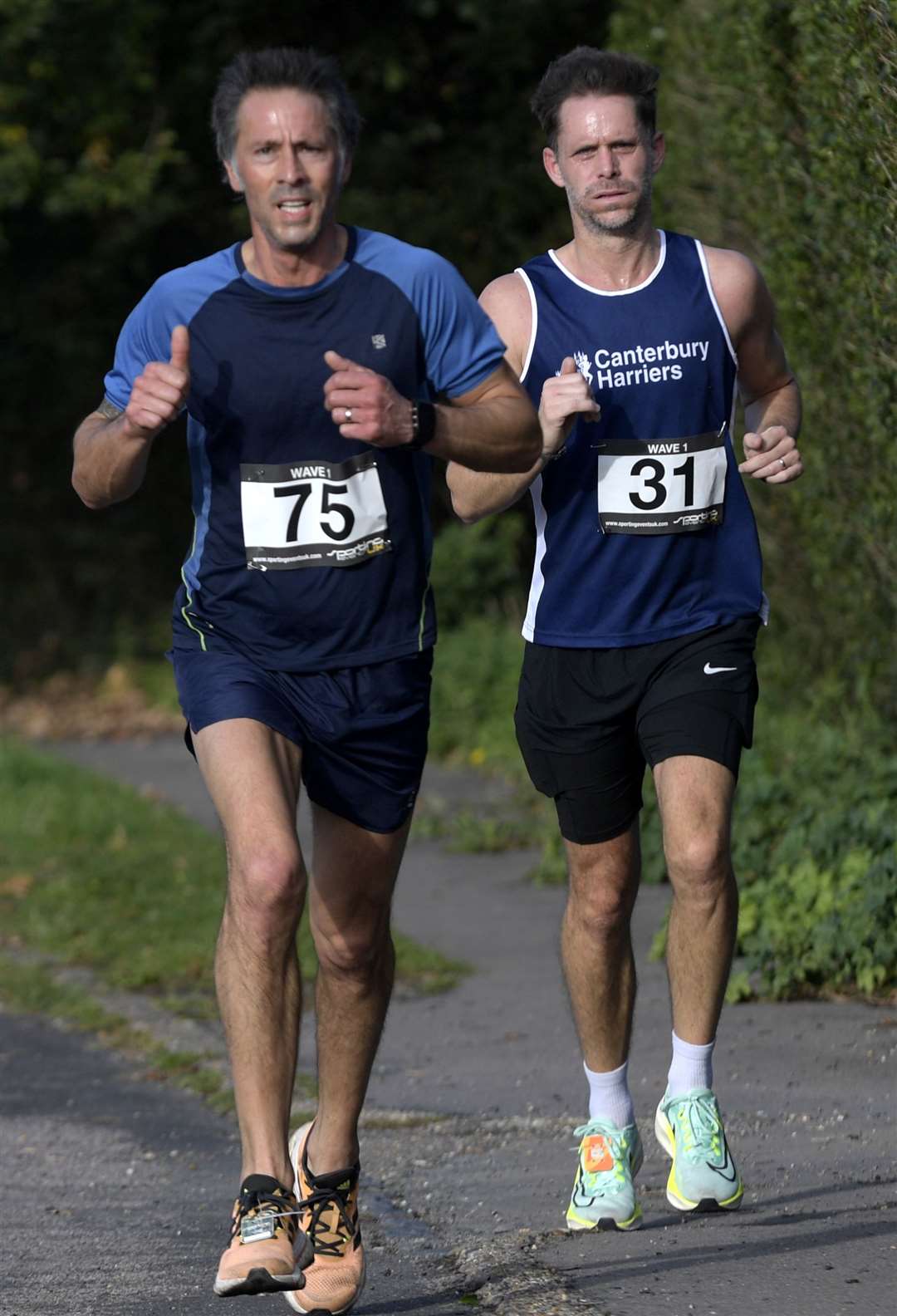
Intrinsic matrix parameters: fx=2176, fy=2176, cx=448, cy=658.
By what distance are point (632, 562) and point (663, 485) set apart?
7.4 inches

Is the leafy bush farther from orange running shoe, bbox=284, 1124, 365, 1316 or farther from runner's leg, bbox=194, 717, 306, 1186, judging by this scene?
runner's leg, bbox=194, 717, 306, 1186

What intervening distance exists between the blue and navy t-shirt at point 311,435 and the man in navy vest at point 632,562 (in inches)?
18.2

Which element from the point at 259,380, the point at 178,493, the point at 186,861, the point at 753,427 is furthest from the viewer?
the point at 178,493

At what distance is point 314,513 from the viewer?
13.7 feet

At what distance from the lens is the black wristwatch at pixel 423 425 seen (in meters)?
3.96

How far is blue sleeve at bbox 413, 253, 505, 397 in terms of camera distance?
166 inches

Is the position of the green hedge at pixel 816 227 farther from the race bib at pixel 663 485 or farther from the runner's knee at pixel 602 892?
the runner's knee at pixel 602 892

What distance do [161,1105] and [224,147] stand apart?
3.12 metres

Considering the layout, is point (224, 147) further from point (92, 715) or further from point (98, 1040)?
point (92, 715)

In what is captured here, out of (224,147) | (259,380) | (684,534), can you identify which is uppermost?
(224,147)

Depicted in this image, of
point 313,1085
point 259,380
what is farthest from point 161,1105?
point 259,380

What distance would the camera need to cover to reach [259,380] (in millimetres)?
4164

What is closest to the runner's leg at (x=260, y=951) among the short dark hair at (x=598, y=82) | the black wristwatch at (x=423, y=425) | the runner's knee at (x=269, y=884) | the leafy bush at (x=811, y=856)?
the runner's knee at (x=269, y=884)

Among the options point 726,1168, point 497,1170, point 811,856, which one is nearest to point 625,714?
point 726,1168
